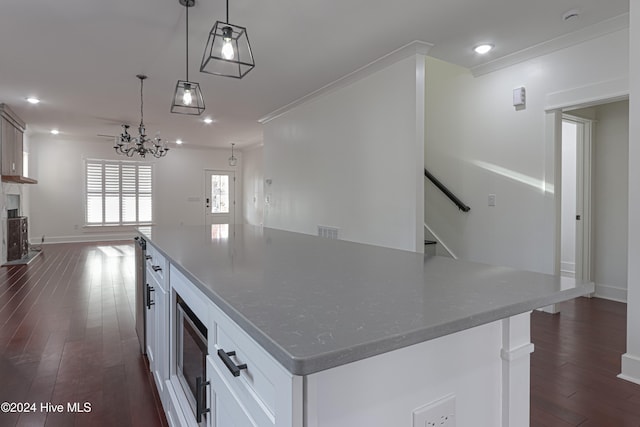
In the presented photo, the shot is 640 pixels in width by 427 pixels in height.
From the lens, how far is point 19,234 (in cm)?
649

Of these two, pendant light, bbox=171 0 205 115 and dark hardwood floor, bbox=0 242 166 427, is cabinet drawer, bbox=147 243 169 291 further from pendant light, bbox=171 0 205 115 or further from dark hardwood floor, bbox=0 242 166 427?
pendant light, bbox=171 0 205 115

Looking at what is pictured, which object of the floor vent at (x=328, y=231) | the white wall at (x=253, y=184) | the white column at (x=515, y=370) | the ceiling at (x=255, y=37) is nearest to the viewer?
the white column at (x=515, y=370)

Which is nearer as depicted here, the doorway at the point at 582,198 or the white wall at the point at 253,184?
the doorway at the point at 582,198

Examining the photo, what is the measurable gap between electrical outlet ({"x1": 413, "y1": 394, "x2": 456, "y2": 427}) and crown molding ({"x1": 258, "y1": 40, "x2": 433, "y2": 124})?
3303mm

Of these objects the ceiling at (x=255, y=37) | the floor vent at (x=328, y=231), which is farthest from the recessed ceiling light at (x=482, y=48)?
the floor vent at (x=328, y=231)

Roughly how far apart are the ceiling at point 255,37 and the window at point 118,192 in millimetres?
4311

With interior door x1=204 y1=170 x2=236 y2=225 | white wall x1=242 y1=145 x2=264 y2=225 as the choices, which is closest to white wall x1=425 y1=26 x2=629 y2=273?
white wall x1=242 y1=145 x2=264 y2=225

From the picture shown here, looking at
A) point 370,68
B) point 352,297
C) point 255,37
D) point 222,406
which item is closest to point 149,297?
point 222,406

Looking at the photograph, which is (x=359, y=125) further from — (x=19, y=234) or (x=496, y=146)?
(x=19, y=234)

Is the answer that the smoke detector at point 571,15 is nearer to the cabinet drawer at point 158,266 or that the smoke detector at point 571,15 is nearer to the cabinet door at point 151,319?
the cabinet drawer at point 158,266

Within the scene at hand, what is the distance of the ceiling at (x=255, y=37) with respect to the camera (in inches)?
110

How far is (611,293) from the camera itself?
420 cm

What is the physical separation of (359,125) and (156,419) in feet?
11.5

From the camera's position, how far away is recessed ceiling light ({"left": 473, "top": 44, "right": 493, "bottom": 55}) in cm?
345
